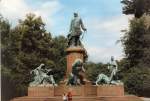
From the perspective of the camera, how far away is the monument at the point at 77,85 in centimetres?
3450

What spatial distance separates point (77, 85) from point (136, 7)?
30.0 metres

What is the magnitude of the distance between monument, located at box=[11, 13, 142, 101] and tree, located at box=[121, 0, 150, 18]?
81.2 feet

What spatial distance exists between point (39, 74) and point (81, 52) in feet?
10.9

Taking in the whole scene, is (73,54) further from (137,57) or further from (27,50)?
(27,50)

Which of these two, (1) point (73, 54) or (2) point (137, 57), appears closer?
(1) point (73, 54)

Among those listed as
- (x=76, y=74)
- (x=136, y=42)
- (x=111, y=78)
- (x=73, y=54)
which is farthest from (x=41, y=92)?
(x=136, y=42)

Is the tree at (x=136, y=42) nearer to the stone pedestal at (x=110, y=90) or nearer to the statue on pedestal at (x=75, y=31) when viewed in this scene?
the statue on pedestal at (x=75, y=31)

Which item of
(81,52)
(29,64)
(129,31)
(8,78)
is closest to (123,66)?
(129,31)

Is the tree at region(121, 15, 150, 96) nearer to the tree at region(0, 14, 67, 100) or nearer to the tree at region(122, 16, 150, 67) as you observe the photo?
the tree at region(122, 16, 150, 67)

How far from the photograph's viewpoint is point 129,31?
63.7 meters

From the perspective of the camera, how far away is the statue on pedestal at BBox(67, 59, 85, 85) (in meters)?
35.0

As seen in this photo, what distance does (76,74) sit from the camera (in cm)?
3550

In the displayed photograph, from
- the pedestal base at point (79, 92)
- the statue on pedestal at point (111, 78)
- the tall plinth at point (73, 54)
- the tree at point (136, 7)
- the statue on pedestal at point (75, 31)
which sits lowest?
the pedestal base at point (79, 92)

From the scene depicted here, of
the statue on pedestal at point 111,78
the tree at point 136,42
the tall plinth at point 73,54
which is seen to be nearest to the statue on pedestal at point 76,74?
the statue on pedestal at point 111,78
